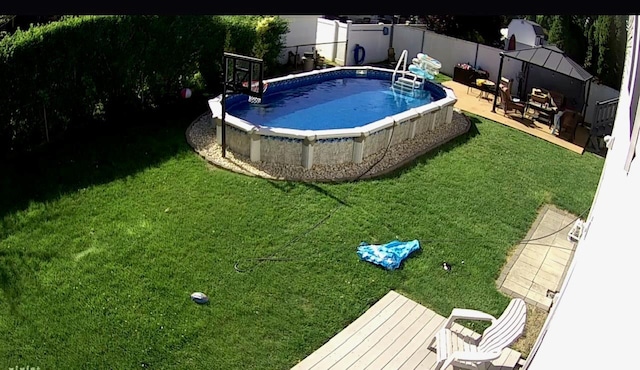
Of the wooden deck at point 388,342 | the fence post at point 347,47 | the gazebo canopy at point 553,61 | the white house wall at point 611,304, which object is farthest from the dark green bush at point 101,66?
the gazebo canopy at point 553,61

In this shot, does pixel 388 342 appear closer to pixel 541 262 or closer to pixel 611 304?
pixel 541 262

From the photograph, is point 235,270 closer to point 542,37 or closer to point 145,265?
point 145,265

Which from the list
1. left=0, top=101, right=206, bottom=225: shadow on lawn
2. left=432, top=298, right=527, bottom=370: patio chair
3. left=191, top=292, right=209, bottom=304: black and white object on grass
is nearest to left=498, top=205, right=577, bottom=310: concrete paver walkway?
left=432, top=298, right=527, bottom=370: patio chair

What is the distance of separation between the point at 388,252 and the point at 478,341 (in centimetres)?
249

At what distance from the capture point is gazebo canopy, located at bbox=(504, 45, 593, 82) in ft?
52.3

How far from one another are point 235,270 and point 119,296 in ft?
5.60

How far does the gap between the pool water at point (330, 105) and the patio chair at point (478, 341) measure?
8323 mm

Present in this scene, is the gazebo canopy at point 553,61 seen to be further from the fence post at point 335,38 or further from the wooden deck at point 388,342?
the wooden deck at point 388,342

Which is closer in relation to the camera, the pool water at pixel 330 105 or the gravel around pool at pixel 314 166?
the gravel around pool at pixel 314 166

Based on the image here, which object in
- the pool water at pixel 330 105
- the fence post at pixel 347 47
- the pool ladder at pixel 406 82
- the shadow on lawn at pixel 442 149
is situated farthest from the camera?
the fence post at pixel 347 47

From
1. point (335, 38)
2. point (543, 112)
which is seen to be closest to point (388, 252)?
point (543, 112)

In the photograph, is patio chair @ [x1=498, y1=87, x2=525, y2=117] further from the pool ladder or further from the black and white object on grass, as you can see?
the black and white object on grass

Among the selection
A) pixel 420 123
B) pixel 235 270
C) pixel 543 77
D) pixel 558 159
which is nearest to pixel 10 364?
pixel 235 270

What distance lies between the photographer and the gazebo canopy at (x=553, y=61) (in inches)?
627
